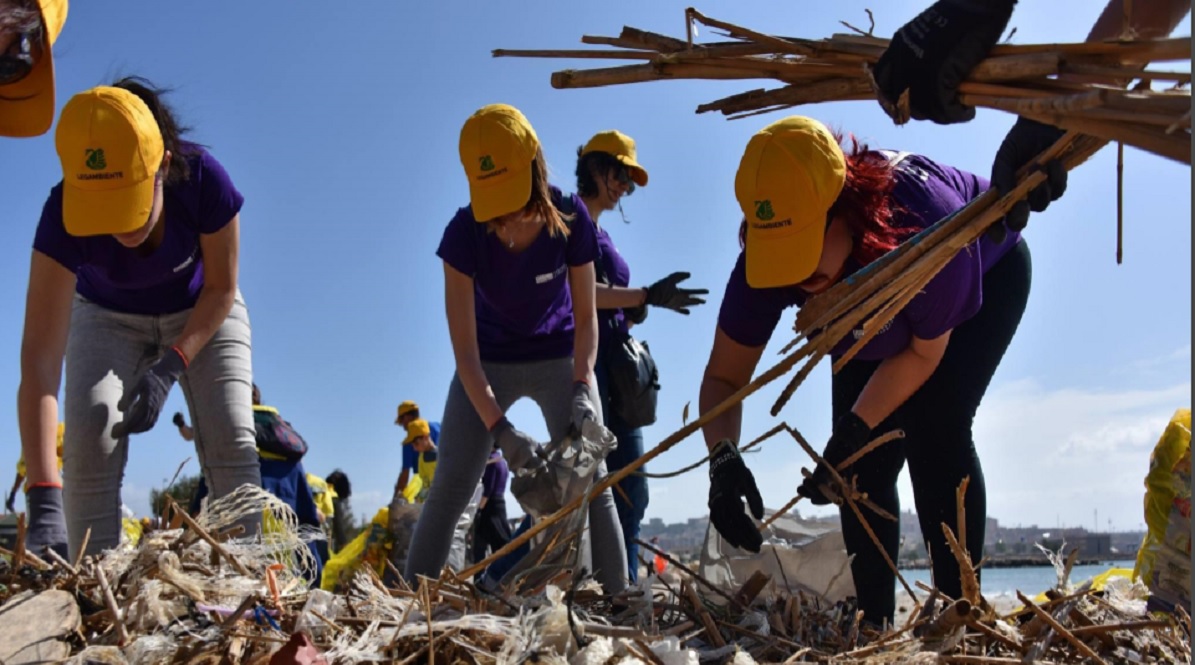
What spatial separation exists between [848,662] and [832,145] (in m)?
1.21

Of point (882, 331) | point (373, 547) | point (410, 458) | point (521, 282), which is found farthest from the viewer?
point (410, 458)

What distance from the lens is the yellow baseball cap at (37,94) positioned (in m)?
2.00

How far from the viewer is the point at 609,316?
4.11 meters

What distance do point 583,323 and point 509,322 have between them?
0.89 ft

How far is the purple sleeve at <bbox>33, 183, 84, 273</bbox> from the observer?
2682mm

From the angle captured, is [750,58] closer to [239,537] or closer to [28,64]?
[28,64]

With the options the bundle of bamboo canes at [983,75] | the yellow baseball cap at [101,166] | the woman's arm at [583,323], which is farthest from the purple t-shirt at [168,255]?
the bundle of bamboo canes at [983,75]

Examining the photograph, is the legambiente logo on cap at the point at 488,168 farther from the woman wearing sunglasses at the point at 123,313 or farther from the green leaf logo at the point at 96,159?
the green leaf logo at the point at 96,159

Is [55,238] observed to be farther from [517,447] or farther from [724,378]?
[724,378]

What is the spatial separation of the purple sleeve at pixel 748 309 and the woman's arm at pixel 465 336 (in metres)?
0.90

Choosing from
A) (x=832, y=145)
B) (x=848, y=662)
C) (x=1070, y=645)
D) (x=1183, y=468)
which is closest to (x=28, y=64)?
(x=832, y=145)

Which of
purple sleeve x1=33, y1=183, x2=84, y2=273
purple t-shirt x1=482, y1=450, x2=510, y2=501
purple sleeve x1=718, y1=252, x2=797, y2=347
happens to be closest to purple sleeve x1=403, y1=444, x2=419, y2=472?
purple t-shirt x1=482, y1=450, x2=510, y2=501

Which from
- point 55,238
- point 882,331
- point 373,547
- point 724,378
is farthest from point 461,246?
point 373,547

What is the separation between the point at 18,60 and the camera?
1938mm
